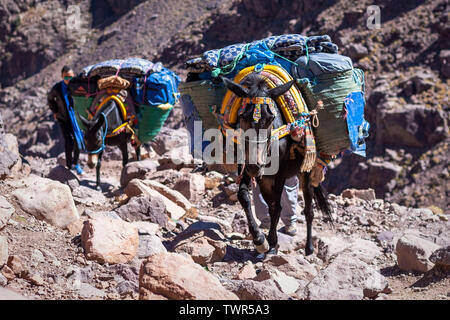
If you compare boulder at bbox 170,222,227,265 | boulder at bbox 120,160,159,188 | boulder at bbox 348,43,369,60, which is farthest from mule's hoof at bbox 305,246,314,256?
boulder at bbox 348,43,369,60

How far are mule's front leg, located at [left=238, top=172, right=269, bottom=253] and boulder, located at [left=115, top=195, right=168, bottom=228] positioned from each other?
53.7 inches

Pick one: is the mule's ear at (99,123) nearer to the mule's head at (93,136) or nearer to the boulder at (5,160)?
the mule's head at (93,136)

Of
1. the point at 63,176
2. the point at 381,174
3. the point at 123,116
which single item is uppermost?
the point at 123,116

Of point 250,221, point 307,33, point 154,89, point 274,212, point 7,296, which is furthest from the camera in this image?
point 307,33

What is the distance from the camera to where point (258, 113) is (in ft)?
18.3

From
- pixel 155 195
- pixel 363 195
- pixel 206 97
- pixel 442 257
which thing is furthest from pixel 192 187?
pixel 442 257

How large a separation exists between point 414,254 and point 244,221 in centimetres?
232

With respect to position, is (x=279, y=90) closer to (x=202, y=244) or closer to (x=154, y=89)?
(x=202, y=244)

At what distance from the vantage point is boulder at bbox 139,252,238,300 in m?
3.92

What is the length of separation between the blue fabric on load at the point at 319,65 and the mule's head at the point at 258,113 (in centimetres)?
59

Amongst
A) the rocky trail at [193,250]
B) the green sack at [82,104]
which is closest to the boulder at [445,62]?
the rocky trail at [193,250]

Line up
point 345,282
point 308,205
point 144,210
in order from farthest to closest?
point 308,205, point 144,210, point 345,282

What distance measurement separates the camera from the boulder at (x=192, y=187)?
866 cm

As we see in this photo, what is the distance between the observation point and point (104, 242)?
5.10 m
